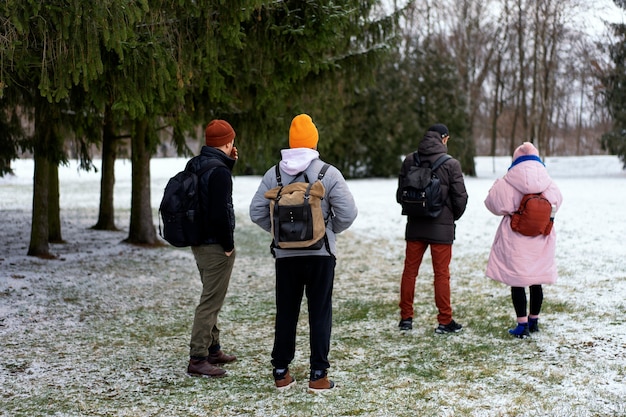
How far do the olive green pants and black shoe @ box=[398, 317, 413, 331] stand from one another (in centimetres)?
217

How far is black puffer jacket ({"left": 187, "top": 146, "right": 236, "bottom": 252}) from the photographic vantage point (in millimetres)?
4812

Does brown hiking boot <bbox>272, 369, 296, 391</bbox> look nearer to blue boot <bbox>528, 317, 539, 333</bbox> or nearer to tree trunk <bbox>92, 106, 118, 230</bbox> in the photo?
blue boot <bbox>528, 317, 539, 333</bbox>

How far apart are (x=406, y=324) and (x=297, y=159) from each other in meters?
2.61

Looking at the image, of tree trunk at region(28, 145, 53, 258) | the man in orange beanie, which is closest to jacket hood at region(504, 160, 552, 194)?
the man in orange beanie

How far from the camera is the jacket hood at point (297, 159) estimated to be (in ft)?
15.1

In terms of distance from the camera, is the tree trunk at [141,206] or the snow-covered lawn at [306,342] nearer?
the snow-covered lawn at [306,342]

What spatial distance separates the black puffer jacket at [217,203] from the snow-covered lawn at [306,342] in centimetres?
110

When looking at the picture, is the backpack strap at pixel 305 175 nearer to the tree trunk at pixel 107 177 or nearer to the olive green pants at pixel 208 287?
the olive green pants at pixel 208 287

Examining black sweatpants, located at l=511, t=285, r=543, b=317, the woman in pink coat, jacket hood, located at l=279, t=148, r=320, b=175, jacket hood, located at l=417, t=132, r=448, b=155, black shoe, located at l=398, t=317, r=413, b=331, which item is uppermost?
jacket hood, located at l=417, t=132, r=448, b=155

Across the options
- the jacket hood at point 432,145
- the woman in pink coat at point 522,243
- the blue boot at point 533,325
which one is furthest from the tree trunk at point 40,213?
the blue boot at point 533,325

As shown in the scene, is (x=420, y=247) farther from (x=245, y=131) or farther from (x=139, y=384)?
(x=245, y=131)

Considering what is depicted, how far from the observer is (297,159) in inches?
183

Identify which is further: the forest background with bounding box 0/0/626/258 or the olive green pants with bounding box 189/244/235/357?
the forest background with bounding box 0/0/626/258

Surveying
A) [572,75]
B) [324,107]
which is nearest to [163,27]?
[324,107]
